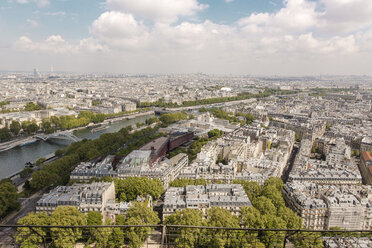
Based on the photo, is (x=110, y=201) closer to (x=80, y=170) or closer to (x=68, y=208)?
(x=68, y=208)

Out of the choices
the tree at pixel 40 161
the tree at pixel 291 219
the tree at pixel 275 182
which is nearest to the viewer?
the tree at pixel 291 219

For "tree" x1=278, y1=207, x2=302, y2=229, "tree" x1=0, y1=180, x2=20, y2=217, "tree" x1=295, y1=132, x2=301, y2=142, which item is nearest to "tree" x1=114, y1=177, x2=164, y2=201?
"tree" x1=0, y1=180, x2=20, y2=217

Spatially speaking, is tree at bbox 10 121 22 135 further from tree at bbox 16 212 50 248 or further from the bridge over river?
tree at bbox 16 212 50 248

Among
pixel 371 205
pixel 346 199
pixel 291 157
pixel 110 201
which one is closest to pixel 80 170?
pixel 110 201

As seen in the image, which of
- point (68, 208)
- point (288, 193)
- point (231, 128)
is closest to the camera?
point (68, 208)

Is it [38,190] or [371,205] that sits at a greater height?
[371,205]

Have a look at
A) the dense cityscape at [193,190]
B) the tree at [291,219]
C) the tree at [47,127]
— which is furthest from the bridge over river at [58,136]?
the tree at [291,219]

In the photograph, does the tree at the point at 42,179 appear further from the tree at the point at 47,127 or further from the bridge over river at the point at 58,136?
the tree at the point at 47,127
